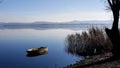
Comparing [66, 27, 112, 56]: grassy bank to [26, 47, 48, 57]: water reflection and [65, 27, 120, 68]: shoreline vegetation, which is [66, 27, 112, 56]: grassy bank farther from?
[26, 47, 48, 57]: water reflection

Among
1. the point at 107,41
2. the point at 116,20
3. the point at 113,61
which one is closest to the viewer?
the point at 113,61

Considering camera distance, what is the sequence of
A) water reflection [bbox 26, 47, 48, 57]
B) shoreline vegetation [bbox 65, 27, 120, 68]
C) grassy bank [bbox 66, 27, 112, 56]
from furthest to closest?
water reflection [bbox 26, 47, 48, 57]
grassy bank [bbox 66, 27, 112, 56]
shoreline vegetation [bbox 65, 27, 120, 68]

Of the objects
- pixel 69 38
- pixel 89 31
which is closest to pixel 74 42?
pixel 69 38

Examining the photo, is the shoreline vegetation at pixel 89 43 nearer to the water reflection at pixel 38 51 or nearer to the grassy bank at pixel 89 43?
the grassy bank at pixel 89 43

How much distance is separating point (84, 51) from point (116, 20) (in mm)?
13100

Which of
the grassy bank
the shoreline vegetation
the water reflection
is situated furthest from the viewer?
the water reflection

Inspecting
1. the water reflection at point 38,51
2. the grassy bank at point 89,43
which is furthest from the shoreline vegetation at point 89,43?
the water reflection at point 38,51

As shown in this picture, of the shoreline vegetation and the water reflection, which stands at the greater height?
the shoreline vegetation

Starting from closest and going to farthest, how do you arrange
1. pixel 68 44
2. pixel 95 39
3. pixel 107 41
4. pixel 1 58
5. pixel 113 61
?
1. pixel 113 61
2. pixel 107 41
3. pixel 95 39
4. pixel 1 58
5. pixel 68 44

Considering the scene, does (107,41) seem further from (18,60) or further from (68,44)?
(18,60)

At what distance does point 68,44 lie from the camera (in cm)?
3266

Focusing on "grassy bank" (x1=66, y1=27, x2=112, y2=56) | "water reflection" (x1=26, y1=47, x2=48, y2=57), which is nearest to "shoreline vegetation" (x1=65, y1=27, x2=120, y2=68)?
"grassy bank" (x1=66, y1=27, x2=112, y2=56)

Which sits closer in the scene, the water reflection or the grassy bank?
the grassy bank

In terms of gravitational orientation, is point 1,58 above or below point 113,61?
below
